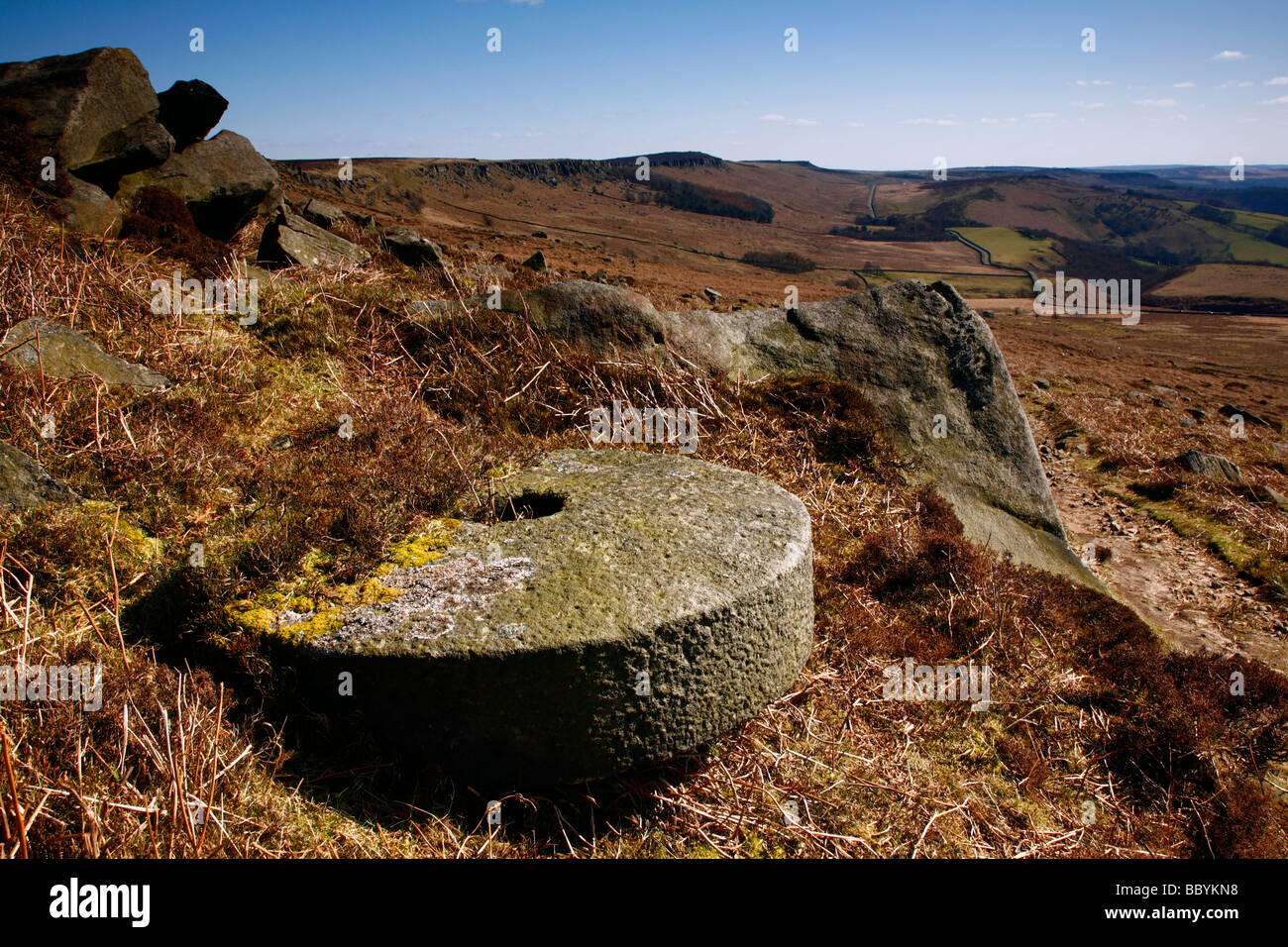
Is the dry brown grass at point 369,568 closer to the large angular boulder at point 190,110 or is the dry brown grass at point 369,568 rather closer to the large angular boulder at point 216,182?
the large angular boulder at point 216,182

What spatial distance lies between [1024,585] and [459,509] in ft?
17.8

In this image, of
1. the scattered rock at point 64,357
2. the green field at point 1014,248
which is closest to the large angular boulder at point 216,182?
the scattered rock at point 64,357

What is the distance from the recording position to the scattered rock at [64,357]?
15.9ft

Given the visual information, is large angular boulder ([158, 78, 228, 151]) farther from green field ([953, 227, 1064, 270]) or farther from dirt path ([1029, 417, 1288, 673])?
green field ([953, 227, 1064, 270])

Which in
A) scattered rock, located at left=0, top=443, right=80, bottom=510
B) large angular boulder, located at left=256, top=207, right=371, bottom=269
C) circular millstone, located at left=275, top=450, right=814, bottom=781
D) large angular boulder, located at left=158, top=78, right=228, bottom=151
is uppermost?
large angular boulder, located at left=158, top=78, right=228, bottom=151

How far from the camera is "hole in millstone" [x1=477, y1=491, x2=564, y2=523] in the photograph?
4.34m

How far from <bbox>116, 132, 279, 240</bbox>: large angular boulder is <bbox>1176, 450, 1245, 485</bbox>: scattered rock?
17.5 metres

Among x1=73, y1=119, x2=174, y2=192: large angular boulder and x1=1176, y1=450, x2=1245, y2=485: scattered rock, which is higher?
x1=73, y1=119, x2=174, y2=192: large angular boulder

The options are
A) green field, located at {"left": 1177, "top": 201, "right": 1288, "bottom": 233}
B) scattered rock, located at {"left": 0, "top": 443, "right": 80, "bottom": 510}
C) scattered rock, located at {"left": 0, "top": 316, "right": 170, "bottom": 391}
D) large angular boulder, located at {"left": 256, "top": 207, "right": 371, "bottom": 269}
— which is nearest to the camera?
scattered rock, located at {"left": 0, "top": 443, "right": 80, "bottom": 510}

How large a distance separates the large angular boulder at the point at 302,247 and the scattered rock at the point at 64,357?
4.13m

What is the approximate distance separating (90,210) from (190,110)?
5302 mm

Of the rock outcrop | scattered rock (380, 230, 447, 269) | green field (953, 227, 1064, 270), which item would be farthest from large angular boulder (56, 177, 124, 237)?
green field (953, 227, 1064, 270)

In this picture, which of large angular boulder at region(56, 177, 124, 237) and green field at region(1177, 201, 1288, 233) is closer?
large angular boulder at region(56, 177, 124, 237)

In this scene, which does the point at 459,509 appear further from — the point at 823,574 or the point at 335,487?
the point at 823,574
